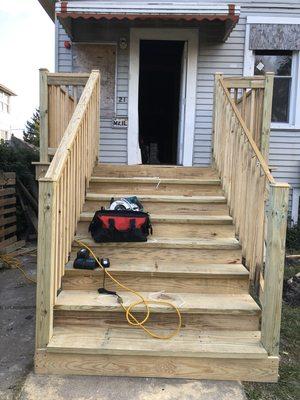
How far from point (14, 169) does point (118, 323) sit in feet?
17.4

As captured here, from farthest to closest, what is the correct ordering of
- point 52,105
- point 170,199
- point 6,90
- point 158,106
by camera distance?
point 6,90, point 158,106, point 52,105, point 170,199

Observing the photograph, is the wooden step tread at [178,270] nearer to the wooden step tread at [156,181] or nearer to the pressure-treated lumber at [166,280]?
the pressure-treated lumber at [166,280]

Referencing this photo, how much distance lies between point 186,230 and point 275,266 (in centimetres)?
125

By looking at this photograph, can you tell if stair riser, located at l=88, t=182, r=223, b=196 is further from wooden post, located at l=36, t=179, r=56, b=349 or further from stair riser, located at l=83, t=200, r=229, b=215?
wooden post, located at l=36, t=179, r=56, b=349

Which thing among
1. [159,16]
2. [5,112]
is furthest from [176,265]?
[5,112]

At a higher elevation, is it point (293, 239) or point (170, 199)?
point (170, 199)

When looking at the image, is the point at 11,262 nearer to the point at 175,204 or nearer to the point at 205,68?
the point at 175,204

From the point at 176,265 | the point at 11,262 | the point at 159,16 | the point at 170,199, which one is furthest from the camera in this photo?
the point at 11,262

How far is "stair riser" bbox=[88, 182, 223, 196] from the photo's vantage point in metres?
4.25

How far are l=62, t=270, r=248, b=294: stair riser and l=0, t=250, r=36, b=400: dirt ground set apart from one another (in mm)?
553

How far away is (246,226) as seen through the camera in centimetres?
323

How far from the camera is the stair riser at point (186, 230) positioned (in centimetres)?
367

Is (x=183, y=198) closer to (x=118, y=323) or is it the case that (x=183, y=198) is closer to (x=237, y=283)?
(x=237, y=283)

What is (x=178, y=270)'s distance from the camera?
10.3ft
